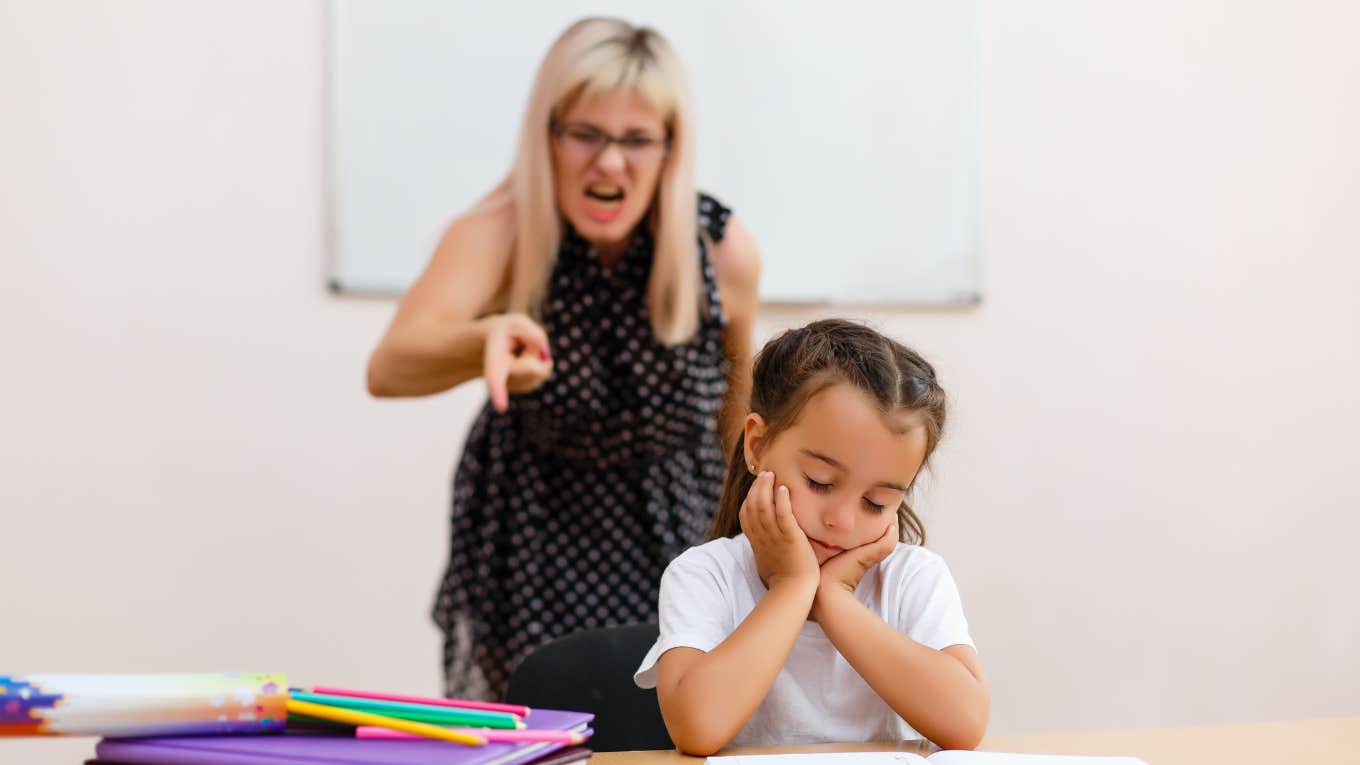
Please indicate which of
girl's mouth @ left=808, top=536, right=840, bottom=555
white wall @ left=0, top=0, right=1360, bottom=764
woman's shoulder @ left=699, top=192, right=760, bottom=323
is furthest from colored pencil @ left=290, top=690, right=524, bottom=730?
white wall @ left=0, top=0, right=1360, bottom=764

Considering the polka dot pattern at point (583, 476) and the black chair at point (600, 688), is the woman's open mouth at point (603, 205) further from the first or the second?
the black chair at point (600, 688)

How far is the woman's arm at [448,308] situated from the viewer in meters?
1.72

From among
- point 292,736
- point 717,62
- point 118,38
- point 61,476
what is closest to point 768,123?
point 717,62

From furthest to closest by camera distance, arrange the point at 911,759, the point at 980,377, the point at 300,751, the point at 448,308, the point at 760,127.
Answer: the point at 980,377, the point at 760,127, the point at 448,308, the point at 911,759, the point at 300,751

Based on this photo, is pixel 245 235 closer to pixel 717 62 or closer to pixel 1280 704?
pixel 717 62

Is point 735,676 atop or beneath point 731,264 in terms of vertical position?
beneath

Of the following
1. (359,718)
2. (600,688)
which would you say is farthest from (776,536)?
(359,718)

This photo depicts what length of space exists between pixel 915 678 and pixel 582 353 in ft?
2.84

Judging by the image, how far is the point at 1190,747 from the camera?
104 cm

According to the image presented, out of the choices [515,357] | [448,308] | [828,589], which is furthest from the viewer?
[448,308]

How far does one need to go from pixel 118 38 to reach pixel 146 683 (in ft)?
6.35

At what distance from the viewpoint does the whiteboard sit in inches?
96.3

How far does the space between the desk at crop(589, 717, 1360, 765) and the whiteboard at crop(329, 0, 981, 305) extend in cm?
160

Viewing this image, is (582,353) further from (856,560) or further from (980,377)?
(980,377)
